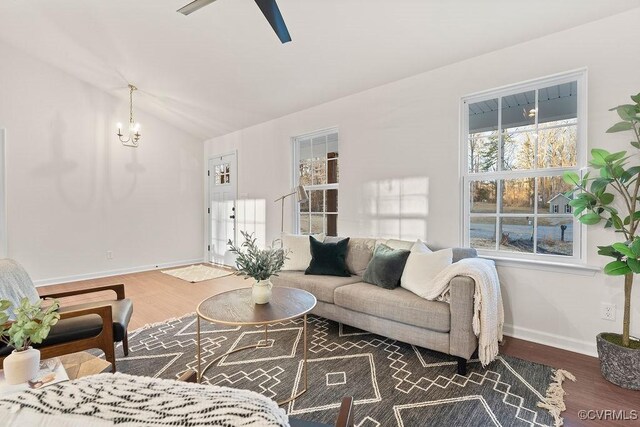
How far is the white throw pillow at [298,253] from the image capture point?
350 centimetres

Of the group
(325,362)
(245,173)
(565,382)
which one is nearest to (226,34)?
(245,173)

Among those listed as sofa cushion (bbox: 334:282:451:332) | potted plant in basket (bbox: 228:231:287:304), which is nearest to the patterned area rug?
sofa cushion (bbox: 334:282:451:332)

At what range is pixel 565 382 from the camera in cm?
206

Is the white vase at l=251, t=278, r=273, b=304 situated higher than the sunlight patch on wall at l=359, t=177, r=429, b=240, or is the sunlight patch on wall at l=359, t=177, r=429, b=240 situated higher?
the sunlight patch on wall at l=359, t=177, r=429, b=240

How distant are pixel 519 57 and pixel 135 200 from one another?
586cm

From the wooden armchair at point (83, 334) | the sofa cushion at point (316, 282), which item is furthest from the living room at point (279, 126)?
the sofa cushion at point (316, 282)

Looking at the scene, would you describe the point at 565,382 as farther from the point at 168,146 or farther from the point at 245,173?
the point at 168,146

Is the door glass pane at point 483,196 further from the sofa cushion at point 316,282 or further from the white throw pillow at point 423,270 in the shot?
the sofa cushion at point 316,282

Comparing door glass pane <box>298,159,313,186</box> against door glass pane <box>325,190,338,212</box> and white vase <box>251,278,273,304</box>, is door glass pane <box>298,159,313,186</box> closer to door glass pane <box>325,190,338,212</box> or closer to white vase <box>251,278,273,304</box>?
door glass pane <box>325,190,338,212</box>

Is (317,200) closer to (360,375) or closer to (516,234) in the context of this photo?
(516,234)

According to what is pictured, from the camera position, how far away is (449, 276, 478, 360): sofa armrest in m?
2.12

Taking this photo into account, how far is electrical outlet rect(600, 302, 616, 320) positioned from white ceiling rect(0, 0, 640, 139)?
2.15 meters

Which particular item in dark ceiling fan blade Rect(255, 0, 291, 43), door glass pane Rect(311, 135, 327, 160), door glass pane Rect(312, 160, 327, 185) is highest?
dark ceiling fan blade Rect(255, 0, 291, 43)

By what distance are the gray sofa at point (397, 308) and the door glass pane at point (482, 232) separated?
0.35m
